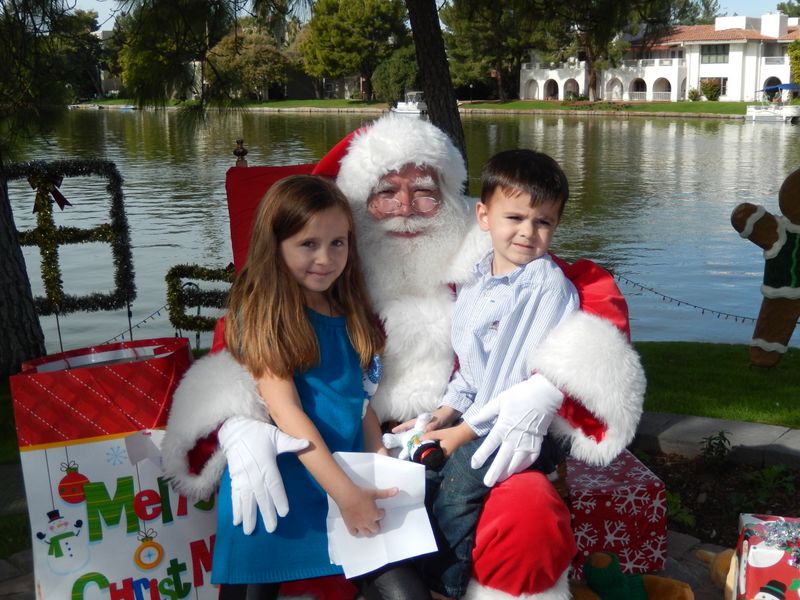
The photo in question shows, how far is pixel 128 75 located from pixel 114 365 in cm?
319

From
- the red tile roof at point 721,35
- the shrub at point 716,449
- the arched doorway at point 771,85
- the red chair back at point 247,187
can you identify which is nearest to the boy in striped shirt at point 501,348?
the red chair back at point 247,187

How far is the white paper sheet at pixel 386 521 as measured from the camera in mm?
2082

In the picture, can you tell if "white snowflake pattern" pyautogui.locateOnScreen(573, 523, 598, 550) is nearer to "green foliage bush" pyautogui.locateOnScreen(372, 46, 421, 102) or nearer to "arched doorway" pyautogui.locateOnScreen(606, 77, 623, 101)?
"green foliage bush" pyautogui.locateOnScreen(372, 46, 421, 102)

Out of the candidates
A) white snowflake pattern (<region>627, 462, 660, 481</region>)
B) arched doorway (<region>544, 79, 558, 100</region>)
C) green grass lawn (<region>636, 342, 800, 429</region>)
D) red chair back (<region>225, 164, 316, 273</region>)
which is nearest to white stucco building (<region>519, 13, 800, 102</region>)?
arched doorway (<region>544, 79, 558, 100</region>)

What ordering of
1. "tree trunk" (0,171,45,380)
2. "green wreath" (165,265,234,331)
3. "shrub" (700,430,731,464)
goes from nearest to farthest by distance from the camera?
"shrub" (700,430,731,464) → "tree trunk" (0,171,45,380) → "green wreath" (165,265,234,331)

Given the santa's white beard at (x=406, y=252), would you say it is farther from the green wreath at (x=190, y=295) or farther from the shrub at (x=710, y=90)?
the shrub at (x=710, y=90)

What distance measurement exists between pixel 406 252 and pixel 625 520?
1.16 meters

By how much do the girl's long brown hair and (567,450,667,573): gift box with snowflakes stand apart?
1002 millimetres

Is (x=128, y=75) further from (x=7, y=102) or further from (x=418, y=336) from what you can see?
(x=418, y=336)

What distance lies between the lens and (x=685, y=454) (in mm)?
3641

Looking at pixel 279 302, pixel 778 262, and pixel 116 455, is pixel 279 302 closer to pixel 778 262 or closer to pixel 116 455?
pixel 116 455

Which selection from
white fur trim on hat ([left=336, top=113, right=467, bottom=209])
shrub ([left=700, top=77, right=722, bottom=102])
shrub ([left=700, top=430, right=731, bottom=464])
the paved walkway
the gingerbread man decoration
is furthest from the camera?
shrub ([left=700, top=77, right=722, bottom=102])

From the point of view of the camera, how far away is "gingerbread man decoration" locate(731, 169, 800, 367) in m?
4.89

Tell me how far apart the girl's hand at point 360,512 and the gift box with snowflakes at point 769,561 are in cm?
103
